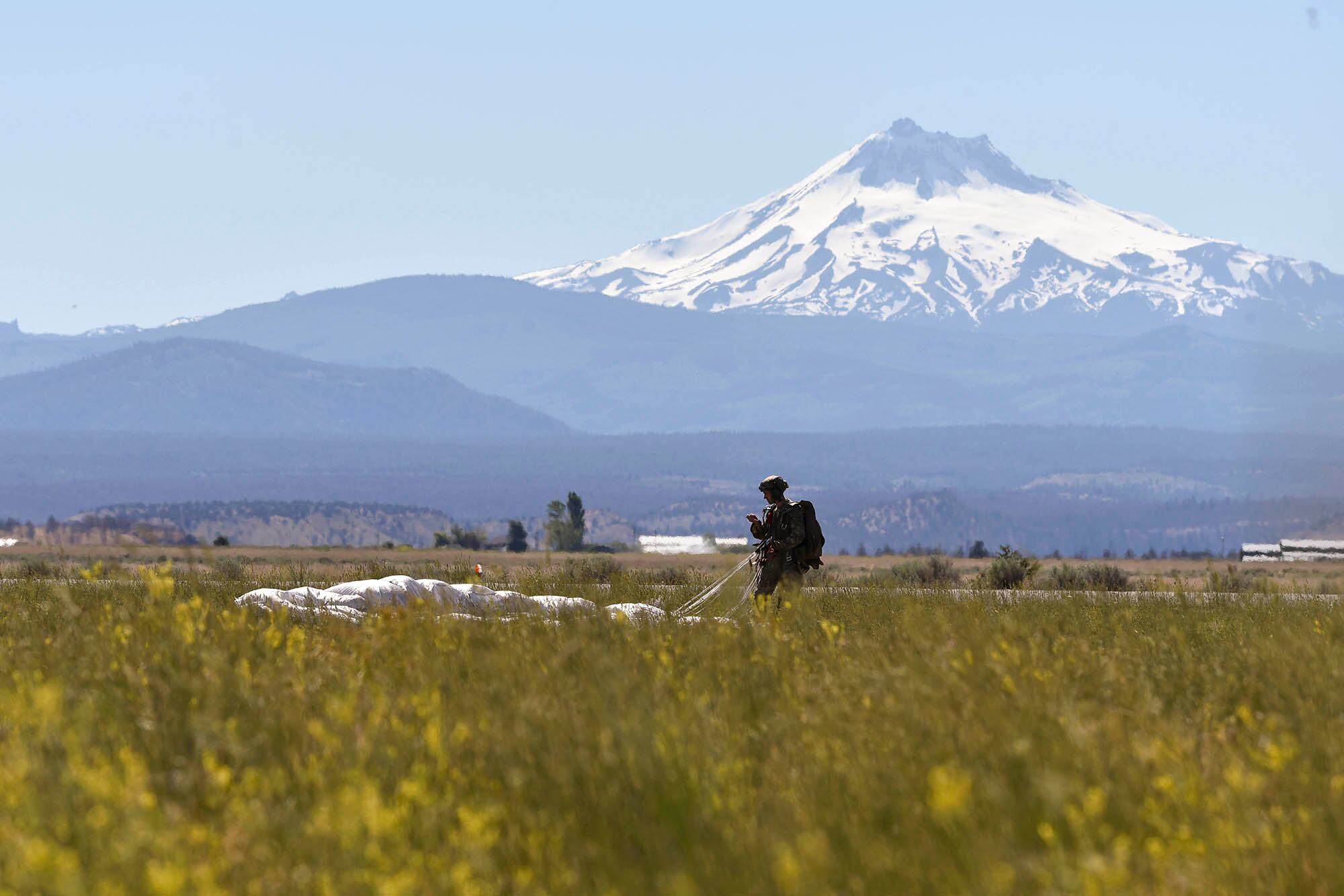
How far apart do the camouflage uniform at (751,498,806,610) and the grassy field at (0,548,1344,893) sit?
227 inches

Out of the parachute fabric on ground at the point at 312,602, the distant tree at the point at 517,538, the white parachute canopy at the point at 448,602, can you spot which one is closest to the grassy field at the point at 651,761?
the white parachute canopy at the point at 448,602

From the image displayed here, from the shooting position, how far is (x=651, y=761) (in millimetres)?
7145

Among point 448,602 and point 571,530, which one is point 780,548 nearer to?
point 448,602

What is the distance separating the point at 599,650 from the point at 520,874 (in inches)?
178

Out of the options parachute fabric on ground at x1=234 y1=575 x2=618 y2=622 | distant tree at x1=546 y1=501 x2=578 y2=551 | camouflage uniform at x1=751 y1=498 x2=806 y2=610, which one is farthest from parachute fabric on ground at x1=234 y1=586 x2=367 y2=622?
distant tree at x1=546 y1=501 x2=578 y2=551

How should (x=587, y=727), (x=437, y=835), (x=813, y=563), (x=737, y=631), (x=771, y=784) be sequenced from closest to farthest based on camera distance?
(x=437, y=835)
(x=771, y=784)
(x=587, y=727)
(x=737, y=631)
(x=813, y=563)

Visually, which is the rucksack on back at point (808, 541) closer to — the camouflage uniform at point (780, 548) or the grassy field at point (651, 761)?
the camouflage uniform at point (780, 548)

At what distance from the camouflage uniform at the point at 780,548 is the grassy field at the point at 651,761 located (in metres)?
5.76

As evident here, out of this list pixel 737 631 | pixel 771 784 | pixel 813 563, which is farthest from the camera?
pixel 813 563

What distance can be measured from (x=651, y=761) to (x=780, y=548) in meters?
10.4

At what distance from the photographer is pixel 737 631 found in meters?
11.9

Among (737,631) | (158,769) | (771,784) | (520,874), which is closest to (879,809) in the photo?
(771,784)

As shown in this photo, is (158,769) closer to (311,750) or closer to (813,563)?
(311,750)

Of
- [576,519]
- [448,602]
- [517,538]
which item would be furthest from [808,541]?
[576,519]
